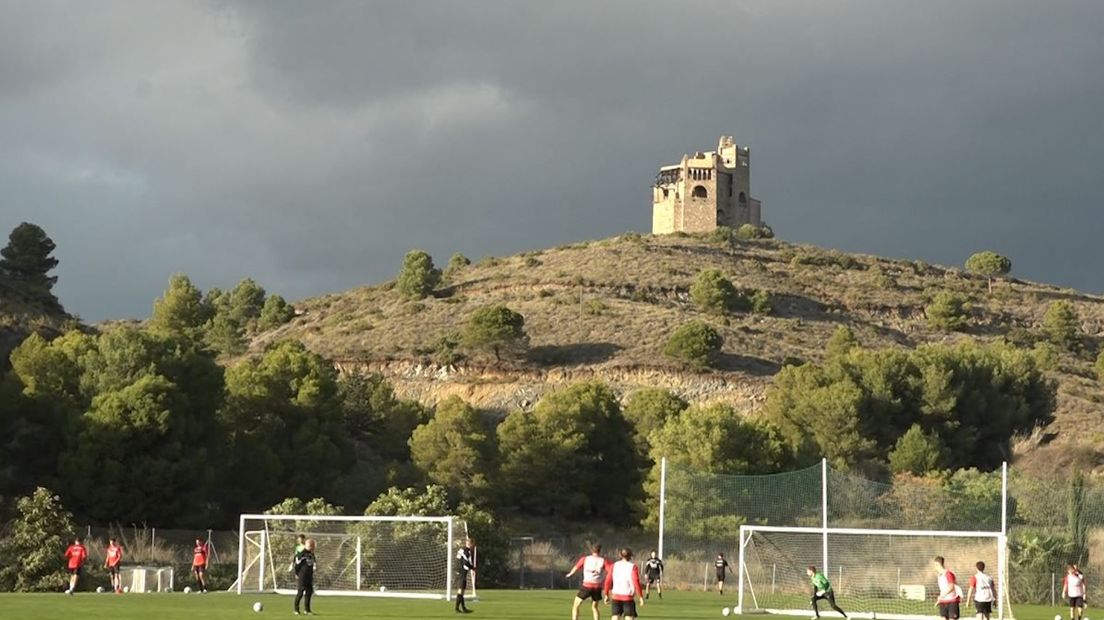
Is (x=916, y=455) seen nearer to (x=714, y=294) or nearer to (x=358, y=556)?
(x=358, y=556)

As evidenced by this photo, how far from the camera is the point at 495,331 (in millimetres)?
94375

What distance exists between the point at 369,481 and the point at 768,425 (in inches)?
680

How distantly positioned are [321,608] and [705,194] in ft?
421

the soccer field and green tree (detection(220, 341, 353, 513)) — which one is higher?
green tree (detection(220, 341, 353, 513))

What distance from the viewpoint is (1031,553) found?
4284 centimetres

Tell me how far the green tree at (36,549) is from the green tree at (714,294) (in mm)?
67917

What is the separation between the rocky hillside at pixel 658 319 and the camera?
90438mm

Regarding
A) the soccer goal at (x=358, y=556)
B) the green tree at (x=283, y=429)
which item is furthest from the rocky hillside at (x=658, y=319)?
the soccer goal at (x=358, y=556)

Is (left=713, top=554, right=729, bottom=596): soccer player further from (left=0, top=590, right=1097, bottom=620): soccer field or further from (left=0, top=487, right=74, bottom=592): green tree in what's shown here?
(left=0, top=487, right=74, bottom=592): green tree

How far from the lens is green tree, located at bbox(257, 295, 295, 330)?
384ft

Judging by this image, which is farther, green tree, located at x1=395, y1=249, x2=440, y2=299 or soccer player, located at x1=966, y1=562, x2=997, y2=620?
green tree, located at x1=395, y1=249, x2=440, y2=299

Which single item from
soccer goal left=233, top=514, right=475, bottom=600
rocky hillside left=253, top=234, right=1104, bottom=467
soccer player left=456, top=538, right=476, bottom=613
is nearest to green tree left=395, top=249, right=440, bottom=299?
rocky hillside left=253, top=234, right=1104, bottom=467

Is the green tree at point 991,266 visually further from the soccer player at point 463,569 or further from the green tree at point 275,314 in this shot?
the soccer player at point 463,569

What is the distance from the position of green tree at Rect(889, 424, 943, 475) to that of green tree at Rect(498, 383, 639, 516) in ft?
38.0
